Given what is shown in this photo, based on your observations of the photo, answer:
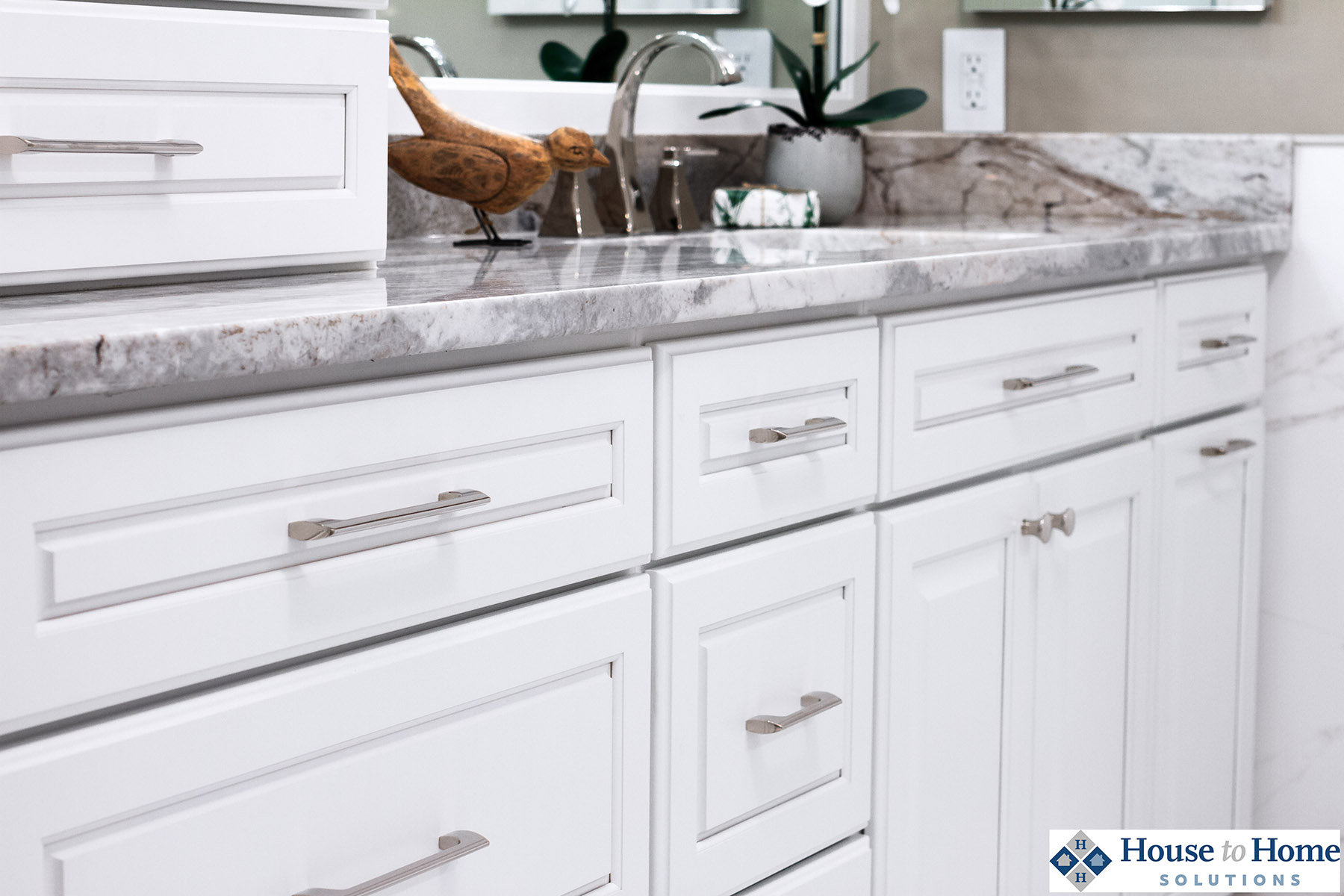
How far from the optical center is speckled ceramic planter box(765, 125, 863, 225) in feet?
6.37

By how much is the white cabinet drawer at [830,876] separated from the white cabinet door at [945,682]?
22 mm

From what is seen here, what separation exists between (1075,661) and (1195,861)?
18.3 inches

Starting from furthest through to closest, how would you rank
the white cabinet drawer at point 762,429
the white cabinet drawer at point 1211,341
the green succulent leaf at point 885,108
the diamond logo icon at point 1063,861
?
the green succulent leaf at point 885,108
the white cabinet drawer at point 1211,341
the diamond logo icon at point 1063,861
the white cabinet drawer at point 762,429

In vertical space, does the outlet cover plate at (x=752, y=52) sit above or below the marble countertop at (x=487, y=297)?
above

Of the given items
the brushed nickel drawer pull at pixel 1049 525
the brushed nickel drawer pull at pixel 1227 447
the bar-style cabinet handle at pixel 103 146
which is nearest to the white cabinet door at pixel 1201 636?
the brushed nickel drawer pull at pixel 1227 447

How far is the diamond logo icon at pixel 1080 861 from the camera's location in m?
1.48

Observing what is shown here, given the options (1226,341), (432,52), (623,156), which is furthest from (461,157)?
(1226,341)

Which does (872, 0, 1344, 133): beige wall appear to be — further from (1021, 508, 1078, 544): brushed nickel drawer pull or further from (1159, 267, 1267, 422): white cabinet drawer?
(1021, 508, 1078, 544): brushed nickel drawer pull

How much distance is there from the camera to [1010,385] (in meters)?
1.32

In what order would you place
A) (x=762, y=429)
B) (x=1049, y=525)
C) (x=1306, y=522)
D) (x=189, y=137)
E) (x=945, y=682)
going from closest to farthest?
(x=189, y=137) → (x=762, y=429) → (x=945, y=682) → (x=1049, y=525) → (x=1306, y=522)

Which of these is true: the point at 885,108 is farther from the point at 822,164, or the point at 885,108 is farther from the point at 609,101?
the point at 609,101

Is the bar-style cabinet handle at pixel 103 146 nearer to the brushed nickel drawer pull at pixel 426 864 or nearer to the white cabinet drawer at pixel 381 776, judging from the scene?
the white cabinet drawer at pixel 381 776

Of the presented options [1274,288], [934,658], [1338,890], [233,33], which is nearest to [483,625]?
[233,33]

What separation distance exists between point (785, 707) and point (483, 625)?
13.3 inches
